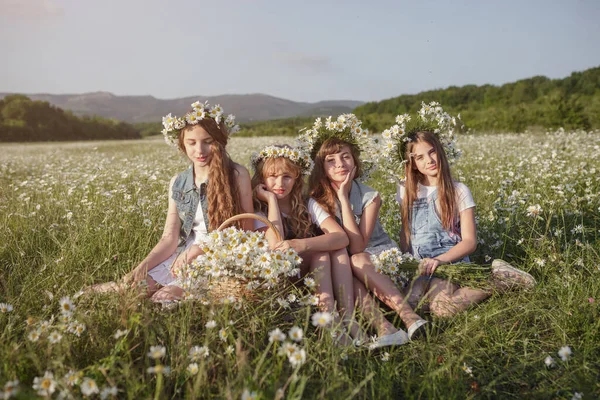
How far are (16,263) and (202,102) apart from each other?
6.66 ft

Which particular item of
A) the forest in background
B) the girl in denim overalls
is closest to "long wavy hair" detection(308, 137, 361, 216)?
the girl in denim overalls

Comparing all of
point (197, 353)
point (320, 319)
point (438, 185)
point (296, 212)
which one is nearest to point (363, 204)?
point (296, 212)

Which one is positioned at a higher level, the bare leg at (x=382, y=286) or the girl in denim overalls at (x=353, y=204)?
the girl in denim overalls at (x=353, y=204)

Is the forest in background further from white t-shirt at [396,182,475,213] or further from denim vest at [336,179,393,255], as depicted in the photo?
denim vest at [336,179,393,255]

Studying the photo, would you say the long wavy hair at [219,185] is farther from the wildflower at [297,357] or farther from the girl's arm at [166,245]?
the wildflower at [297,357]

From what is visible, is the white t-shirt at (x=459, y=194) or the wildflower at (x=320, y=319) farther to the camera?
the white t-shirt at (x=459, y=194)

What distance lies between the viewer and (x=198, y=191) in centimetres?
371

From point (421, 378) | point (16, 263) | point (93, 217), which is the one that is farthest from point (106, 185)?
point (421, 378)

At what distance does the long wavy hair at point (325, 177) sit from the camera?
3666 mm

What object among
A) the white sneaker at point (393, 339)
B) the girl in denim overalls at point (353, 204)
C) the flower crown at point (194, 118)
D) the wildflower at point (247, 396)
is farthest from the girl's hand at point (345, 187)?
the wildflower at point (247, 396)

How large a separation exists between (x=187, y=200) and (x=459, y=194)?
2.31 m

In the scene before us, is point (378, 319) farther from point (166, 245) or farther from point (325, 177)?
point (166, 245)

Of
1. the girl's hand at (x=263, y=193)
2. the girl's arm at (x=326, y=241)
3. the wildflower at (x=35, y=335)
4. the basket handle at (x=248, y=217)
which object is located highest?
the girl's hand at (x=263, y=193)

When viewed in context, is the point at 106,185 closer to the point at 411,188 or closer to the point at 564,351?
the point at 411,188
